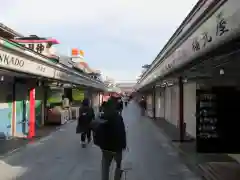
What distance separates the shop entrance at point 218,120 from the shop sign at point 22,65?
5.39 meters

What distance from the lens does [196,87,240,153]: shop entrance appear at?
392 inches

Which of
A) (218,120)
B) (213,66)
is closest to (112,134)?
(213,66)

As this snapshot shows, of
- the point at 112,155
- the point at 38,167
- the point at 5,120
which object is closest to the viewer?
the point at 112,155

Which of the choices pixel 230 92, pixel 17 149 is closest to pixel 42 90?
pixel 17 149

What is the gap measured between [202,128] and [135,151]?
264 centimetres

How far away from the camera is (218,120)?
1020 cm

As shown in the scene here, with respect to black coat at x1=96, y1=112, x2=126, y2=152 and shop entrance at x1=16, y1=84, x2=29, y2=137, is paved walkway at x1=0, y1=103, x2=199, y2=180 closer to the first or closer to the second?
black coat at x1=96, y1=112, x2=126, y2=152

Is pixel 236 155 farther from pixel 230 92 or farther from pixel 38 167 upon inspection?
pixel 38 167

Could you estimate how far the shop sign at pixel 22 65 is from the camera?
31.2 ft

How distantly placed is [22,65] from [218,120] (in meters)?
6.14

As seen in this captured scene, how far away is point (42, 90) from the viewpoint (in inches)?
885

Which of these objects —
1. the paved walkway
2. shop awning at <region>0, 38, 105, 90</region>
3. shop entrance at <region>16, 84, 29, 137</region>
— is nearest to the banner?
shop entrance at <region>16, 84, 29, 137</region>

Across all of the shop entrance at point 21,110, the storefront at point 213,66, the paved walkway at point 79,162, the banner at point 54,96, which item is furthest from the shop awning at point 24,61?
the banner at point 54,96

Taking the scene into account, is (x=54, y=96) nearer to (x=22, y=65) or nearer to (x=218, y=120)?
(x=22, y=65)
